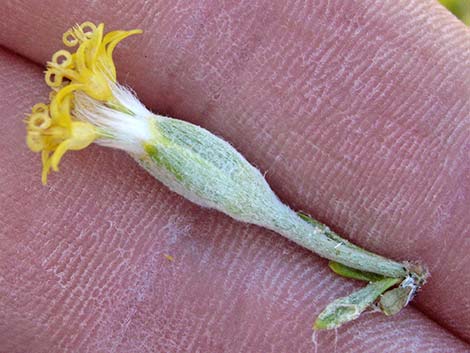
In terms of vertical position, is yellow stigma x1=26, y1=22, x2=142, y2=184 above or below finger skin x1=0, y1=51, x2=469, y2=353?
above

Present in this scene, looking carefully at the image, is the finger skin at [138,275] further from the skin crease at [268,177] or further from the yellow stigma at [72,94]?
the yellow stigma at [72,94]

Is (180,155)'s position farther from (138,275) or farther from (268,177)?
(138,275)

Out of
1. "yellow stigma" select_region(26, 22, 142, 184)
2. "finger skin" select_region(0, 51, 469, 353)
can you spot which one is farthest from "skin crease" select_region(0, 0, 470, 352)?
"yellow stigma" select_region(26, 22, 142, 184)

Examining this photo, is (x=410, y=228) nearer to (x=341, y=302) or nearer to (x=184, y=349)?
(x=341, y=302)

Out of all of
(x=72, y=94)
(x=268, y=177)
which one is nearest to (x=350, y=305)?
(x=268, y=177)

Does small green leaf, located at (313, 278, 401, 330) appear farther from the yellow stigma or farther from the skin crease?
the yellow stigma

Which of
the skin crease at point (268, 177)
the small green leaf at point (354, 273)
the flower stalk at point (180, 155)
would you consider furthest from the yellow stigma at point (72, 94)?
the small green leaf at point (354, 273)
